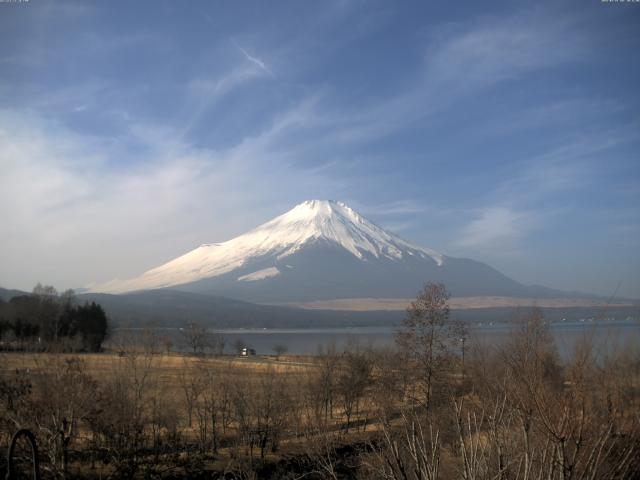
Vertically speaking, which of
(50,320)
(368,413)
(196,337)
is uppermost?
(50,320)

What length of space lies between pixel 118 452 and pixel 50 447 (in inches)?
110

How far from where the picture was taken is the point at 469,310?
198 m

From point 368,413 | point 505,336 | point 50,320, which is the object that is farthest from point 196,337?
point 505,336

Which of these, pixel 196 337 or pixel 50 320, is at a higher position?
pixel 50 320

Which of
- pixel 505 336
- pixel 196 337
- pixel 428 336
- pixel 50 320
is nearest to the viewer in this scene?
pixel 505 336

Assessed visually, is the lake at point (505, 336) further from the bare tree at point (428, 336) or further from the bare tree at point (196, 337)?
the bare tree at point (196, 337)

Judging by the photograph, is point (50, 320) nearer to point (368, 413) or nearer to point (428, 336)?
point (368, 413)

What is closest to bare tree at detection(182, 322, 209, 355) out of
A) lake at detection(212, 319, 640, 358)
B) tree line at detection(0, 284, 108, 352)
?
lake at detection(212, 319, 640, 358)

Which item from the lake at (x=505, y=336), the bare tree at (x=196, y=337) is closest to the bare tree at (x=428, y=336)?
the lake at (x=505, y=336)

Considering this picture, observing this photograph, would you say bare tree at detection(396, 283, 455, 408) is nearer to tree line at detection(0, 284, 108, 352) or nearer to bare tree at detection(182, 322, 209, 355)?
tree line at detection(0, 284, 108, 352)

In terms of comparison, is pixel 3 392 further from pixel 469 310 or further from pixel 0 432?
pixel 469 310

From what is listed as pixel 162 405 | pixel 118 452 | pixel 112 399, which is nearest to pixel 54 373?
pixel 112 399

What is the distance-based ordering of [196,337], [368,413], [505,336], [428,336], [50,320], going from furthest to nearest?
[196,337], [50,320], [368,413], [428,336], [505,336]

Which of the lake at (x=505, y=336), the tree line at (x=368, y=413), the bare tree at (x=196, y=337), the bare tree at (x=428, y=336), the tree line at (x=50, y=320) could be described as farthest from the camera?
the bare tree at (x=196, y=337)
